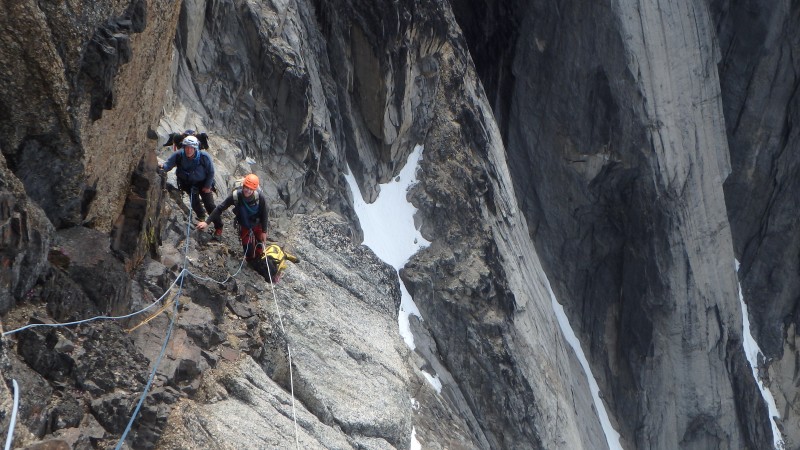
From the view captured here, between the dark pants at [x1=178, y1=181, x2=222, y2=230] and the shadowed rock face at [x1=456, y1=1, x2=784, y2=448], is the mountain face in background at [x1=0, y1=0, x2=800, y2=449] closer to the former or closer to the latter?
the shadowed rock face at [x1=456, y1=1, x2=784, y2=448]

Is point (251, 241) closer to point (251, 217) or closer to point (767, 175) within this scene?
point (251, 217)

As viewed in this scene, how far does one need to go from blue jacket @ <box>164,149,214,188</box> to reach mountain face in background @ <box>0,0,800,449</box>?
0.50 m

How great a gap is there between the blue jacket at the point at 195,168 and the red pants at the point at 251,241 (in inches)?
37.2

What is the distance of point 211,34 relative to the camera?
54.7ft

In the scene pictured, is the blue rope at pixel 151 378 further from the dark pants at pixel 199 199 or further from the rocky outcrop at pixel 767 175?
the rocky outcrop at pixel 767 175

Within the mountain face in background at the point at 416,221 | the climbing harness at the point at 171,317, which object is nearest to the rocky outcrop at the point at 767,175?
the mountain face in background at the point at 416,221

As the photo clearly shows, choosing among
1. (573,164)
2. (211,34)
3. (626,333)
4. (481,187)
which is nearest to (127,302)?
(211,34)

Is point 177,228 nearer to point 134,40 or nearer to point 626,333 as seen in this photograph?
point 134,40

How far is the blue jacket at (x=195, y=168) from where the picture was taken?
468 inches

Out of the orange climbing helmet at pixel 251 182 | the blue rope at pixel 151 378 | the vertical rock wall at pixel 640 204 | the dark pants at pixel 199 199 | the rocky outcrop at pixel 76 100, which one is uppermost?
the vertical rock wall at pixel 640 204

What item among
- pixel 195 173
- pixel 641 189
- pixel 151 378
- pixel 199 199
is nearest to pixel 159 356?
pixel 151 378

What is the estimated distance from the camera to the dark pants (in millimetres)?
12312

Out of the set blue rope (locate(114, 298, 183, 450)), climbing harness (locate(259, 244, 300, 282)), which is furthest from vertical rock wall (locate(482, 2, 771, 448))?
blue rope (locate(114, 298, 183, 450))

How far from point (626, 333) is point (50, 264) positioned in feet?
91.0
